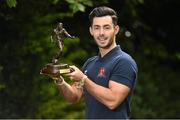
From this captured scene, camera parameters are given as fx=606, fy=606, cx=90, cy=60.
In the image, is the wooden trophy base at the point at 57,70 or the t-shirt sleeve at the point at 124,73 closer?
the wooden trophy base at the point at 57,70

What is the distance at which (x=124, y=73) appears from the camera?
4629 millimetres

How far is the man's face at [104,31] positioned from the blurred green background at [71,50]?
5.02ft

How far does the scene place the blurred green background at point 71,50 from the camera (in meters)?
8.14

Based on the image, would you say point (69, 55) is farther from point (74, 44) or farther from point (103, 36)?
point (103, 36)

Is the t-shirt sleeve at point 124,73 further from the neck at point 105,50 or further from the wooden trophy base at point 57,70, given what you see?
the wooden trophy base at point 57,70

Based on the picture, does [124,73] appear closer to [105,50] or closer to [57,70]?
[105,50]

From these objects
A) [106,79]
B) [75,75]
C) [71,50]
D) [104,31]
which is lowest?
[71,50]

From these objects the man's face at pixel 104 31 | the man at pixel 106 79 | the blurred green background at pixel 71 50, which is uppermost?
the man's face at pixel 104 31

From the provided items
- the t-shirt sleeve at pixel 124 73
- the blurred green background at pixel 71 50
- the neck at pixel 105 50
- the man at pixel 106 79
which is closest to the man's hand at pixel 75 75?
the man at pixel 106 79

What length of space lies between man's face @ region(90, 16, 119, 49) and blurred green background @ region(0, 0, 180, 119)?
153 centimetres

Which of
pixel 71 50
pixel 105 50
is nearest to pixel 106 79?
pixel 105 50

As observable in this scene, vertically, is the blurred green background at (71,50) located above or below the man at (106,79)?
below

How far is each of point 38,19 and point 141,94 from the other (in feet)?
10.3

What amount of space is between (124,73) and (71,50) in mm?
5143
